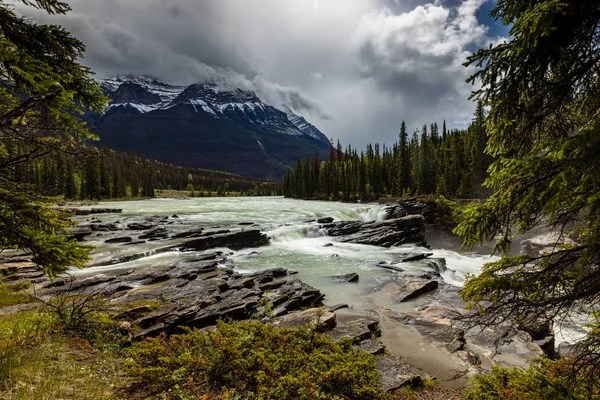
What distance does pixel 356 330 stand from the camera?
8.28 m

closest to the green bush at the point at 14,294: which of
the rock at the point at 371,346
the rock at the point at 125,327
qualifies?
the rock at the point at 125,327

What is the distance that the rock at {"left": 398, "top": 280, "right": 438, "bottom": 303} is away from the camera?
1271cm

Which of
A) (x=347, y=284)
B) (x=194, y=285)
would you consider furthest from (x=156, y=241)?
(x=347, y=284)

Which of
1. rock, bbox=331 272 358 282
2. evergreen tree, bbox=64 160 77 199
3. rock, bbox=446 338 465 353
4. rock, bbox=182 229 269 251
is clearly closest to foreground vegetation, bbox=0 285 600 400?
rock, bbox=446 338 465 353

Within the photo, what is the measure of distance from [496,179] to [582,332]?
421 inches

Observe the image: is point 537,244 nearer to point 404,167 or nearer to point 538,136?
point 538,136

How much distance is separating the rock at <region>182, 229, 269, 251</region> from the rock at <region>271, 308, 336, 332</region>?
51.9 ft

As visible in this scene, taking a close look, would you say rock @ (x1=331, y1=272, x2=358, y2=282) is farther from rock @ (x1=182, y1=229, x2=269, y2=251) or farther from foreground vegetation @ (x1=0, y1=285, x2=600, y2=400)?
rock @ (x1=182, y1=229, x2=269, y2=251)

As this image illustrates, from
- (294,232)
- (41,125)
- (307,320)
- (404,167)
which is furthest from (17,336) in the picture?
(404,167)

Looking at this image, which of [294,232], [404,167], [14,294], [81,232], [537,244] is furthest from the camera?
[404,167]

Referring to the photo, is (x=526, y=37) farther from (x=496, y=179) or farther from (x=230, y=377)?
(x=230, y=377)

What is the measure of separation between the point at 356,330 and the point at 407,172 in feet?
229

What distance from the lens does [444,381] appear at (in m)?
6.32

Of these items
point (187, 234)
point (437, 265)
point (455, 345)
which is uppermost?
point (187, 234)
